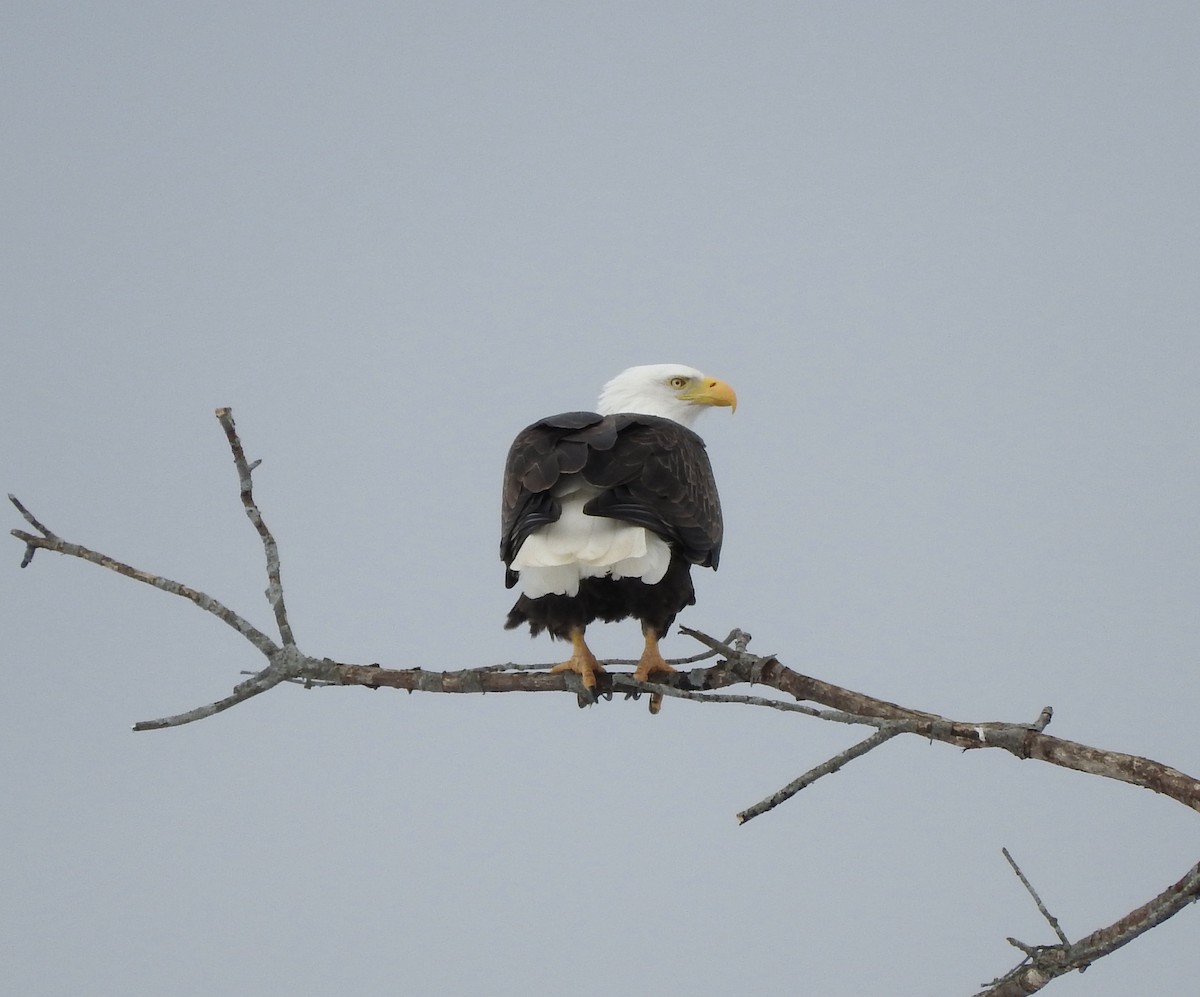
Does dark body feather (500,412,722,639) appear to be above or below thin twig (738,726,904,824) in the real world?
above

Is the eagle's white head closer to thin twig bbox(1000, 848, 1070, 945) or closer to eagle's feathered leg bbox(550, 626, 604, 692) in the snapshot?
eagle's feathered leg bbox(550, 626, 604, 692)

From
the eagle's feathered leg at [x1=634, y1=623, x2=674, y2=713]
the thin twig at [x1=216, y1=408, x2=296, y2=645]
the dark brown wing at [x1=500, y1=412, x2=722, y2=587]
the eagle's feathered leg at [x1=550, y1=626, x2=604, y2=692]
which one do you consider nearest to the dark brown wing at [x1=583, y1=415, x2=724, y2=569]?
the dark brown wing at [x1=500, y1=412, x2=722, y2=587]

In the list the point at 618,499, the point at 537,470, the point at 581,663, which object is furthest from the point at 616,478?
the point at 581,663

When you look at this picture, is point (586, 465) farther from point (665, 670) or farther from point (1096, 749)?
point (1096, 749)

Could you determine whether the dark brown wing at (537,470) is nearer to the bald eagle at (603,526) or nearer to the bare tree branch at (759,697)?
the bald eagle at (603,526)

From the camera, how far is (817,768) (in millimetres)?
3363

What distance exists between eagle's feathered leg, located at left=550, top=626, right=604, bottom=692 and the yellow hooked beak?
1758 millimetres

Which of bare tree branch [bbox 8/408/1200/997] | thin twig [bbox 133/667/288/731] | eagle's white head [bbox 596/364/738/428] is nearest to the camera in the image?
bare tree branch [bbox 8/408/1200/997]

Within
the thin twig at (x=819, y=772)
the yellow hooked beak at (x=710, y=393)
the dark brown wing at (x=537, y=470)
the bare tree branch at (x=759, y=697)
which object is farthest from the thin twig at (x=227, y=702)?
the yellow hooked beak at (x=710, y=393)

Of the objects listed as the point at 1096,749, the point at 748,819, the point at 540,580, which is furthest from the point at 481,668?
the point at 1096,749

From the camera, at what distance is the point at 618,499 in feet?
14.9

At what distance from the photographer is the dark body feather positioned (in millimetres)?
4535

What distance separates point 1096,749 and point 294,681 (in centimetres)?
270

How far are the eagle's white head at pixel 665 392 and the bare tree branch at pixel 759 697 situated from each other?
1690 mm
